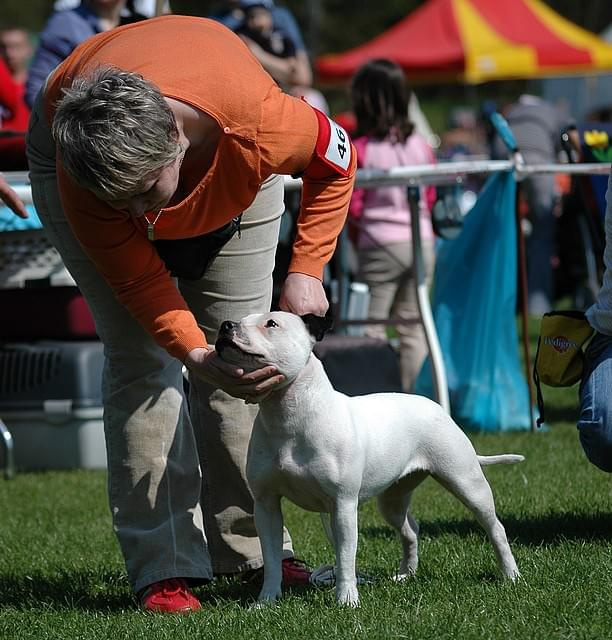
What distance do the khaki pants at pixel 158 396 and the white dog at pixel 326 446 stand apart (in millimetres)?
346

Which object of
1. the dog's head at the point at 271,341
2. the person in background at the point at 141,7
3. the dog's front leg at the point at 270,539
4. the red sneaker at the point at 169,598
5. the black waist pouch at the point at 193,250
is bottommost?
the red sneaker at the point at 169,598

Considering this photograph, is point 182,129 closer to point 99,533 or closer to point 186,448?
point 186,448

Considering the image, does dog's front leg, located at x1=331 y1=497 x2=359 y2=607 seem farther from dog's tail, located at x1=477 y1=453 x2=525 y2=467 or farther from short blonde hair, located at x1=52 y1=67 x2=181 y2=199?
short blonde hair, located at x1=52 y1=67 x2=181 y2=199

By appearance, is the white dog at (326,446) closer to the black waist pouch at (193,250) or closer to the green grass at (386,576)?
the green grass at (386,576)

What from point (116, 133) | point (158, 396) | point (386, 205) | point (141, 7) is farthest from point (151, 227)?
point (141, 7)

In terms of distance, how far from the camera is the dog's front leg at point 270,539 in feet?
10.7

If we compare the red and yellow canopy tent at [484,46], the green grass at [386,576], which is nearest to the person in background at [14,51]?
the green grass at [386,576]

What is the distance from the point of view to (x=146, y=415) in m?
3.46

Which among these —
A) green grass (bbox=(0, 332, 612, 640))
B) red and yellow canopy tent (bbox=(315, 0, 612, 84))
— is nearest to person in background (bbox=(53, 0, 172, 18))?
green grass (bbox=(0, 332, 612, 640))

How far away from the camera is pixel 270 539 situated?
326 centimetres

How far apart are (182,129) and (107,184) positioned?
0.25 metres

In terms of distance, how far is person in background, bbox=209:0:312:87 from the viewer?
8.49 metres

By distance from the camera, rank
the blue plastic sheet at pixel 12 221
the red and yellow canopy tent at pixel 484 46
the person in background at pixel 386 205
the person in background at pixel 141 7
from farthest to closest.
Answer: the red and yellow canopy tent at pixel 484 46
the person in background at pixel 386 205
the person in background at pixel 141 7
the blue plastic sheet at pixel 12 221

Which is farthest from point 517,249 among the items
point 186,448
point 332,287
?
point 186,448
